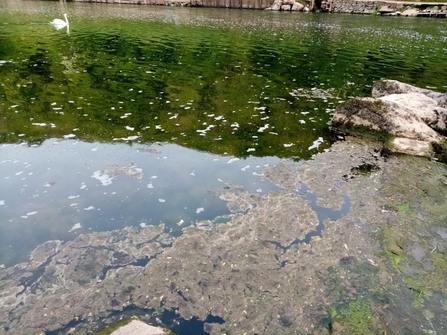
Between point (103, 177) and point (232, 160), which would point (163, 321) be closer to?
point (103, 177)

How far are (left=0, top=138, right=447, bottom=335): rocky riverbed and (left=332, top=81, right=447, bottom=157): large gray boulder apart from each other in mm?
3994

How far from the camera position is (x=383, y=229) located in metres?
10.4

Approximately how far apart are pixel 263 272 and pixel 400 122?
11.4 meters

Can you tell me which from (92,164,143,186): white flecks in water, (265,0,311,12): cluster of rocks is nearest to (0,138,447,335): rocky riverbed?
(92,164,143,186): white flecks in water

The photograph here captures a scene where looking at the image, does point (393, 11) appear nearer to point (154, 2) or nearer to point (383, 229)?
point (154, 2)

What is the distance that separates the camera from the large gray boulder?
15.6 m

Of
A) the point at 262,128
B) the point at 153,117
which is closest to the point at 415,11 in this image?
the point at 262,128

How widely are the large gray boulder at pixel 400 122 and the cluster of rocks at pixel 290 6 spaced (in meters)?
79.5

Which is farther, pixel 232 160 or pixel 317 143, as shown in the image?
pixel 317 143

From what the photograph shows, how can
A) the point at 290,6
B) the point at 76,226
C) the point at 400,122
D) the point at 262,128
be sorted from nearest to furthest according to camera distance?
the point at 76,226 → the point at 400,122 → the point at 262,128 → the point at 290,6

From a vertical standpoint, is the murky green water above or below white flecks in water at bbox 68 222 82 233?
above

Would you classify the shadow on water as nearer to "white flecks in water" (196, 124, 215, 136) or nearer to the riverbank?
"white flecks in water" (196, 124, 215, 136)

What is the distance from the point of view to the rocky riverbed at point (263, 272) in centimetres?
745

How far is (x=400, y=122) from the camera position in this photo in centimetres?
1630
